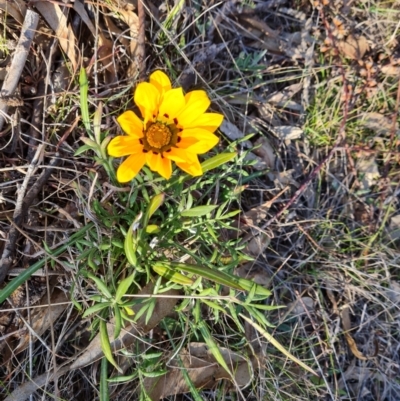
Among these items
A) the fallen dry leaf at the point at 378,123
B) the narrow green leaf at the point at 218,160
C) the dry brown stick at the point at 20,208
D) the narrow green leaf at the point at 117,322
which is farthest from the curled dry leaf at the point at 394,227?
the dry brown stick at the point at 20,208

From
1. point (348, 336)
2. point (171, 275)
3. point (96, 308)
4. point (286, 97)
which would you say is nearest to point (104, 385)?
point (96, 308)

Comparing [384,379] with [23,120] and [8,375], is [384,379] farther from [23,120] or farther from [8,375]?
[23,120]

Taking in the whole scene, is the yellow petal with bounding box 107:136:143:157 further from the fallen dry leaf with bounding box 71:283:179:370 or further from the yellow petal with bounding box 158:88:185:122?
the fallen dry leaf with bounding box 71:283:179:370

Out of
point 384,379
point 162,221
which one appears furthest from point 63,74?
point 384,379

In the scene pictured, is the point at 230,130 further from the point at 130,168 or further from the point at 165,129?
the point at 130,168

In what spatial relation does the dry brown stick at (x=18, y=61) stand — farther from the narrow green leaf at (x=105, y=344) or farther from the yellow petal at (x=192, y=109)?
the narrow green leaf at (x=105, y=344)
